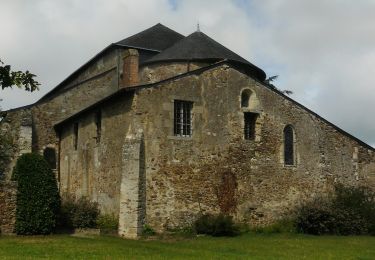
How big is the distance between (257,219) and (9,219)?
9.48m

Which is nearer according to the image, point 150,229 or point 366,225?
point 150,229

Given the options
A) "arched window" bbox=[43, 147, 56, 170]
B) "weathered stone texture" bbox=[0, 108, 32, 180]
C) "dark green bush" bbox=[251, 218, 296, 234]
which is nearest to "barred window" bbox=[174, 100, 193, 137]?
"dark green bush" bbox=[251, 218, 296, 234]

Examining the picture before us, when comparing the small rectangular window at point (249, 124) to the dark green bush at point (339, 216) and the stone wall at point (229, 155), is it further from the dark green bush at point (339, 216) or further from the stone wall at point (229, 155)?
the dark green bush at point (339, 216)

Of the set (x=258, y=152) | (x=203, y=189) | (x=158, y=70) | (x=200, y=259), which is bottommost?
(x=200, y=259)

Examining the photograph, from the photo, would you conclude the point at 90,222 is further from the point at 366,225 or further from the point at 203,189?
the point at 366,225

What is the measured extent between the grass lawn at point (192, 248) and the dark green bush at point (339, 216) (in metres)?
1.59

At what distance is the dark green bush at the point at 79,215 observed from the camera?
69.8 feet

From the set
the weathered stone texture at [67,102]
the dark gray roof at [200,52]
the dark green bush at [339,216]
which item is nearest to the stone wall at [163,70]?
the dark gray roof at [200,52]

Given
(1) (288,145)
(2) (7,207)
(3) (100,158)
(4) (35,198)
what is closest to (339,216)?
(1) (288,145)

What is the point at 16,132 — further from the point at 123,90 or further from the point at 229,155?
the point at 229,155

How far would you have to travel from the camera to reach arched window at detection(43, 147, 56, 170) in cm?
2734

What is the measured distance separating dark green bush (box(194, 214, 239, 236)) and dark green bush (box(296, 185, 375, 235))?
3542 millimetres

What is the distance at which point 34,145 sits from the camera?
27.1m

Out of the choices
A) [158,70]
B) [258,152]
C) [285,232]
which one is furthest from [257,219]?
[158,70]
